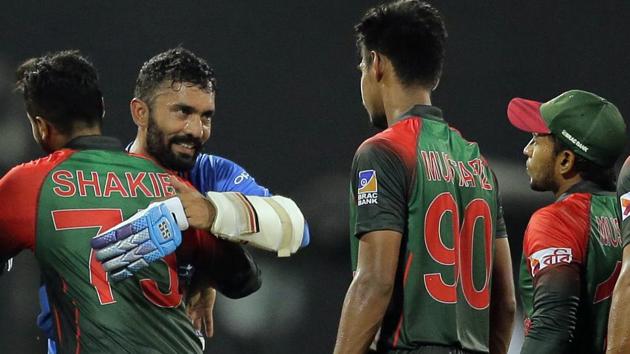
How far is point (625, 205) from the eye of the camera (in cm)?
254

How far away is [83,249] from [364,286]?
0.67 meters

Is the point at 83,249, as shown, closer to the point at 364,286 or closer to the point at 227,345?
the point at 364,286

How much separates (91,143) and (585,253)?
1389 millimetres

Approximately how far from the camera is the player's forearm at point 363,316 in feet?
8.24

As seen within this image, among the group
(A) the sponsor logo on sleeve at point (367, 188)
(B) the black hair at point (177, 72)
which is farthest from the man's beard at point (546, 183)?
(B) the black hair at point (177, 72)

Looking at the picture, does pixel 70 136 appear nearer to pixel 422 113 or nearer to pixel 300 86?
pixel 422 113

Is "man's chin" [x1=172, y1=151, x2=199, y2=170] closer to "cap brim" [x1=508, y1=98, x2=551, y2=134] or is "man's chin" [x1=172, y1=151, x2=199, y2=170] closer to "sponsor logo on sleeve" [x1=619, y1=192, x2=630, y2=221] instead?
"cap brim" [x1=508, y1=98, x2=551, y2=134]

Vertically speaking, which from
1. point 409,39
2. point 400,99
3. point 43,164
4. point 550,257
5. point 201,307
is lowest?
point 201,307

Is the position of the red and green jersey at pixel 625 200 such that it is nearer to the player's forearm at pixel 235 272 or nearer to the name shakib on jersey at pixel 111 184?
the player's forearm at pixel 235 272

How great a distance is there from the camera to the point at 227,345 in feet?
15.0

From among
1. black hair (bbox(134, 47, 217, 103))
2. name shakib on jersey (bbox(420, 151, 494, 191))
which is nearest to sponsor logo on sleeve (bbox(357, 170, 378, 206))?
name shakib on jersey (bbox(420, 151, 494, 191))

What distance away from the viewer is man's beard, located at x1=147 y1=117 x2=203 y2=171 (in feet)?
10.1

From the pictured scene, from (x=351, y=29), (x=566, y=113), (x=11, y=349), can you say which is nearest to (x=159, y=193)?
(x=566, y=113)

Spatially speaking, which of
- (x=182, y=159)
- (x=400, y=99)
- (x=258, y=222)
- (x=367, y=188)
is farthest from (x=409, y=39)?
(x=182, y=159)
